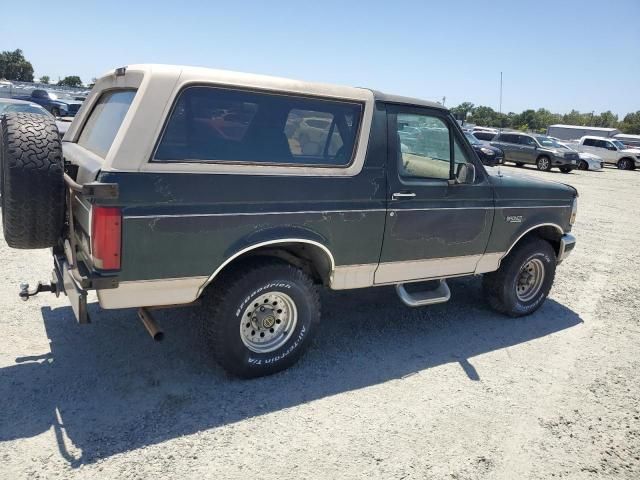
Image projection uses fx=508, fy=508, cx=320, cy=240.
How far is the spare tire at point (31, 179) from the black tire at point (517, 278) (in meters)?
4.02

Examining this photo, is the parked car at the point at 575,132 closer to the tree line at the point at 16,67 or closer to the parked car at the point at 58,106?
the parked car at the point at 58,106

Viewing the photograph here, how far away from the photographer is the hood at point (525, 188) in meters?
4.73

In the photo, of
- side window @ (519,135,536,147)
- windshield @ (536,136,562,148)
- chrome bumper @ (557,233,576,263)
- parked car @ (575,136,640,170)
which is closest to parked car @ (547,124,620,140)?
parked car @ (575,136,640,170)

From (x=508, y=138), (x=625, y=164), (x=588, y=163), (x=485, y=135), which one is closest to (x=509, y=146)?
(x=508, y=138)

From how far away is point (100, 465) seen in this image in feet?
8.89

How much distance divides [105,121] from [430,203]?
2589mm

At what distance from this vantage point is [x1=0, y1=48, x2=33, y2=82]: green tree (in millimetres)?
65938

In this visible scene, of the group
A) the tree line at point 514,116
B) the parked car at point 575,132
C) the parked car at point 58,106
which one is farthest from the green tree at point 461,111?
the parked car at point 58,106

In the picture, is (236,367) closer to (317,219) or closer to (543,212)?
(317,219)

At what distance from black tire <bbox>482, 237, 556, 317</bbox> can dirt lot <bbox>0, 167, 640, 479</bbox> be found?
0.17m

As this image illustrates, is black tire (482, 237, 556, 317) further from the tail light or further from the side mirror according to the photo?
the tail light

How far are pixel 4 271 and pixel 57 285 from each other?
6.99ft

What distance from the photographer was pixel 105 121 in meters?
3.71

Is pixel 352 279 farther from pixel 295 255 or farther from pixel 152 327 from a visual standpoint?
pixel 152 327
